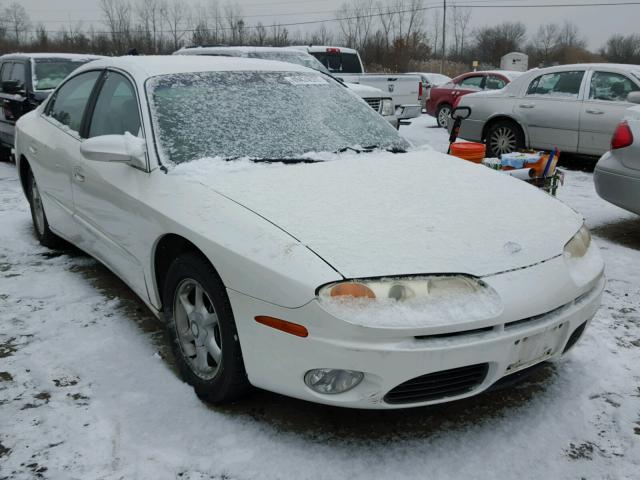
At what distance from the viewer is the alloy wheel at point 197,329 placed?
2576mm

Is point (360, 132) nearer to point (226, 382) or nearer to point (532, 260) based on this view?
point (532, 260)

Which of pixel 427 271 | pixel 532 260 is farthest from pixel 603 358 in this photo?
pixel 427 271

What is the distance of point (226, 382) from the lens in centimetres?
245

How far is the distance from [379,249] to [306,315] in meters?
0.38

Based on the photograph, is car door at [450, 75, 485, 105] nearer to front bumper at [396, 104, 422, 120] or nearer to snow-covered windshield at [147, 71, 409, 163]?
front bumper at [396, 104, 422, 120]

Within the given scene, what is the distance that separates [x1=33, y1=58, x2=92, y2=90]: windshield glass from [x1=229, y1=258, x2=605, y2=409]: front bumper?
7636mm

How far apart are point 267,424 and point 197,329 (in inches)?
20.5

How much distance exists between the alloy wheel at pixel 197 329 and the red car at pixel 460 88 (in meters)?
12.2

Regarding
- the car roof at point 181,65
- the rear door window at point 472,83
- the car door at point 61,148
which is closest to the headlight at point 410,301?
the car roof at point 181,65

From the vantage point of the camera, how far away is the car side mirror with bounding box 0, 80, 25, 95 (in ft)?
25.7

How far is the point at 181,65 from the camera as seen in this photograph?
3.42 meters

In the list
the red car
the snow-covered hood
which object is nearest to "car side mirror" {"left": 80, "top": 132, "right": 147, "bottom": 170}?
the snow-covered hood

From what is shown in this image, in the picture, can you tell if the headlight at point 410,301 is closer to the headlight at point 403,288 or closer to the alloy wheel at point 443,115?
the headlight at point 403,288

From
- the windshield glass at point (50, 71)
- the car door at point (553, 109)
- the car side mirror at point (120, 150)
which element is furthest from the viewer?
the windshield glass at point (50, 71)
